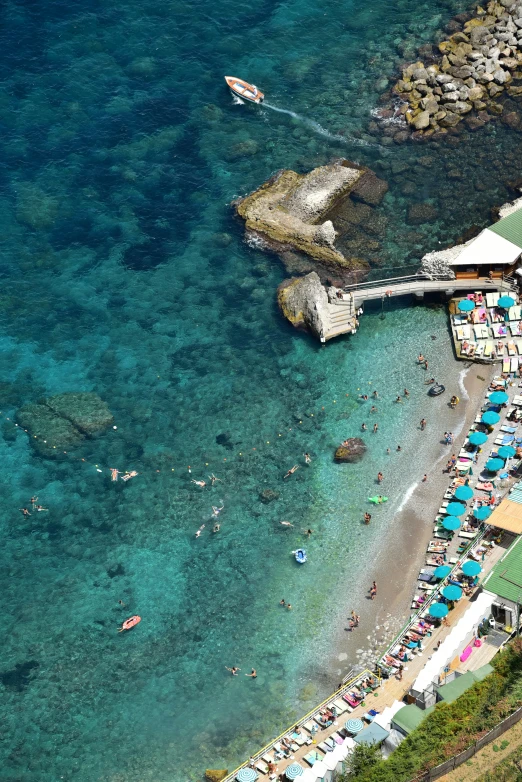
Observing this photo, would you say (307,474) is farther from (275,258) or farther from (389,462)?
(275,258)

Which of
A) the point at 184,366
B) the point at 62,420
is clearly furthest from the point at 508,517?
the point at 62,420

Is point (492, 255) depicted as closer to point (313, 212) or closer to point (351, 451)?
point (313, 212)

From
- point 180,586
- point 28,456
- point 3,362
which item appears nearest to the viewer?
point 180,586

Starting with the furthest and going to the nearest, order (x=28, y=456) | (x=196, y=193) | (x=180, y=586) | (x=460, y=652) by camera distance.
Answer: (x=196, y=193) < (x=28, y=456) < (x=180, y=586) < (x=460, y=652)

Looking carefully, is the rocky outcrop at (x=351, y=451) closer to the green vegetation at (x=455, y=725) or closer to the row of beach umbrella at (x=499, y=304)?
the row of beach umbrella at (x=499, y=304)

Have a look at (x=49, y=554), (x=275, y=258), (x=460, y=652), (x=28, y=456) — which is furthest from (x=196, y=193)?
(x=460, y=652)

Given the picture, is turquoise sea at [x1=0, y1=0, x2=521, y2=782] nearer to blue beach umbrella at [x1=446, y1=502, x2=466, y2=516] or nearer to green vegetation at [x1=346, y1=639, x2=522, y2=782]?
blue beach umbrella at [x1=446, y1=502, x2=466, y2=516]
